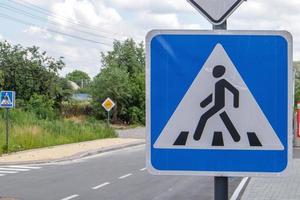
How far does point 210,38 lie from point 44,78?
186 ft

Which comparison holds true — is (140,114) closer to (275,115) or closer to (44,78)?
(44,78)

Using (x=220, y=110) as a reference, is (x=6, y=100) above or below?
above

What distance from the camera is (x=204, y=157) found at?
290 centimetres

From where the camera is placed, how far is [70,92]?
64750 mm

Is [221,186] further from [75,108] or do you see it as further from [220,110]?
[75,108]

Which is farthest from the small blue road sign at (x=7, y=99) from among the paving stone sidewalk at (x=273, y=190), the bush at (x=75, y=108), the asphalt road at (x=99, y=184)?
the bush at (x=75, y=108)

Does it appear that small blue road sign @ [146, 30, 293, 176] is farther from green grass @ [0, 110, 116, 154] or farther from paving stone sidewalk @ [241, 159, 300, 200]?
green grass @ [0, 110, 116, 154]

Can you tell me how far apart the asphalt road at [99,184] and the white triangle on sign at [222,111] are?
11.6m

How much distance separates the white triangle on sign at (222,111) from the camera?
9.31ft

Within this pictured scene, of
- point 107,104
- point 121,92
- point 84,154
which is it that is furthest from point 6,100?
point 121,92

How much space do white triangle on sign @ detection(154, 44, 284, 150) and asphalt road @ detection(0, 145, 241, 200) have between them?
11630 mm

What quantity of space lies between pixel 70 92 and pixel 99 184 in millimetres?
47970

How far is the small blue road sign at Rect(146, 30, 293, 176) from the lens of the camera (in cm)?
283

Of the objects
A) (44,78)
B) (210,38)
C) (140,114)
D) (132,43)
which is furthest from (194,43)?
(132,43)
